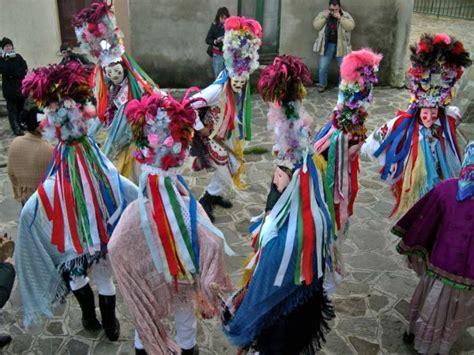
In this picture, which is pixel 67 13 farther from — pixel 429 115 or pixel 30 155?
pixel 429 115

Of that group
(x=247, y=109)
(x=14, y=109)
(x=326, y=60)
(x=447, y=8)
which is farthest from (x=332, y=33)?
(x=447, y=8)

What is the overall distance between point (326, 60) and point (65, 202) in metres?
7.44

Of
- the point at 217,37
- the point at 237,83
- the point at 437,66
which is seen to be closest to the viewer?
the point at 437,66

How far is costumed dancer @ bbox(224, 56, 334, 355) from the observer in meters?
3.16

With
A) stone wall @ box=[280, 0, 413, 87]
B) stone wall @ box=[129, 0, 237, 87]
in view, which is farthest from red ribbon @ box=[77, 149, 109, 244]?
stone wall @ box=[280, 0, 413, 87]

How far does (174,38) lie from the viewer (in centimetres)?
1034

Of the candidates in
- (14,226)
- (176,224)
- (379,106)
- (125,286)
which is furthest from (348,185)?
(379,106)

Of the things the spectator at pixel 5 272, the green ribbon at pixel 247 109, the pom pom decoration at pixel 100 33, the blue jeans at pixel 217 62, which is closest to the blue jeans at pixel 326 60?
the blue jeans at pixel 217 62

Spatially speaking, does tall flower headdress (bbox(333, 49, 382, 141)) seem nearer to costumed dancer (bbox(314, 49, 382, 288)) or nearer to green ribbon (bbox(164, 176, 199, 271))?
costumed dancer (bbox(314, 49, 382, 288))

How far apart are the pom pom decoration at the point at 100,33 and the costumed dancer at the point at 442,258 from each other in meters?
3.17

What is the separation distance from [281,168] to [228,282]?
32.2 inches

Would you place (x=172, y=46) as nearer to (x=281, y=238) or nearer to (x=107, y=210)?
(x=107, y=210)

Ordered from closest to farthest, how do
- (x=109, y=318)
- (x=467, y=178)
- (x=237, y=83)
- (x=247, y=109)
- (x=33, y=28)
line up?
(x=467, y=178)
(x=109, y=318)
(x=237, y=83)
(x=247, y=109)
(x=33, y=28)

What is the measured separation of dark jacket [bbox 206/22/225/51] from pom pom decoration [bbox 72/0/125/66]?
4.08 metres
